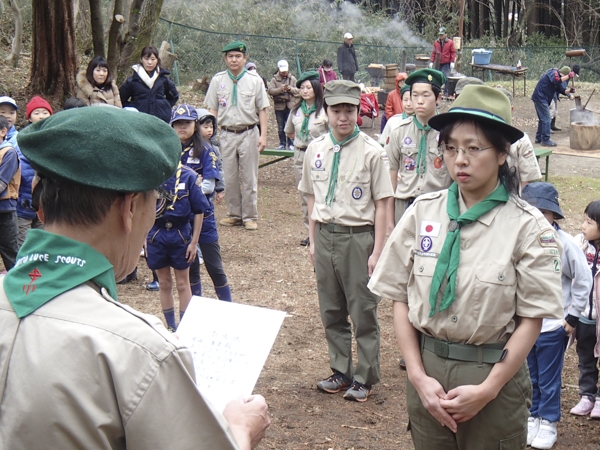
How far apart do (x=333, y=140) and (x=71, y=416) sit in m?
3.82

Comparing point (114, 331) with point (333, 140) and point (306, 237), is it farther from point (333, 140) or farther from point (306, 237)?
point (306, 237)

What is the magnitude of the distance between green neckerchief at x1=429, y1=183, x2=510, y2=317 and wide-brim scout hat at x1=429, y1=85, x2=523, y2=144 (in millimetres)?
242

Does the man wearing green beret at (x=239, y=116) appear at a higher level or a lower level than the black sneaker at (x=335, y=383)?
higher

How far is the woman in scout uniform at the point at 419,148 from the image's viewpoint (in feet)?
17.6

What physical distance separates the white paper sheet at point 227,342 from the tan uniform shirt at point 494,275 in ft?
2.40

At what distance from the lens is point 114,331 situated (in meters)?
1.39

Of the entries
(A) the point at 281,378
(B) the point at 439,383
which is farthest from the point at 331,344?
(B) the point at 439,383

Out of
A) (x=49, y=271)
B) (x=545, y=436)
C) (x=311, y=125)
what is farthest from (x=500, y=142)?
(x=311, y=125)

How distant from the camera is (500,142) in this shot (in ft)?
9.21

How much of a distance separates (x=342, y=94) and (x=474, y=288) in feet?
7.98

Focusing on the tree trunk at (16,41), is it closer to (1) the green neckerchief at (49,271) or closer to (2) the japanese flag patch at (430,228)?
(2) the japanese flag patch at (430,228)

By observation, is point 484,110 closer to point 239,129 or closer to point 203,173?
point 203,173

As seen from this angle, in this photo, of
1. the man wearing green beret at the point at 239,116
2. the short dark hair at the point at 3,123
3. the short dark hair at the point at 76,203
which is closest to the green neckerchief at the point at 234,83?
the man wearing green beret at the point at 239,116

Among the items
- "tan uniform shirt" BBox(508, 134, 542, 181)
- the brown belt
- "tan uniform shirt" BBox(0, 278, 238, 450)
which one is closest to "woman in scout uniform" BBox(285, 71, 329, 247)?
the brown belt
